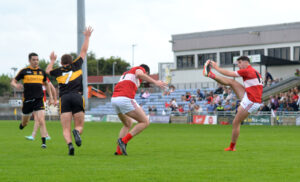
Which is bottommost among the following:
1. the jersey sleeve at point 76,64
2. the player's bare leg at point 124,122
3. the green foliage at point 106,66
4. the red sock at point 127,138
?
the red sock at point 127,138

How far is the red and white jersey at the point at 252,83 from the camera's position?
12.1 meters

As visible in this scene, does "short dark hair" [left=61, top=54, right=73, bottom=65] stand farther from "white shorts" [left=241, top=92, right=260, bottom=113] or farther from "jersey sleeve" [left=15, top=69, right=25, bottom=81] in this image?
"white shorts" [left=241, top=92, right=260, bottom=113]

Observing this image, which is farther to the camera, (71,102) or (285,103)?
(285,103)

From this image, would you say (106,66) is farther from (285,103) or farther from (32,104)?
(32,104)

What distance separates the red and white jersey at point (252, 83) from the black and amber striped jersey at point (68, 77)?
149 inches

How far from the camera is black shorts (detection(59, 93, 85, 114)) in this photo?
35.7 feet

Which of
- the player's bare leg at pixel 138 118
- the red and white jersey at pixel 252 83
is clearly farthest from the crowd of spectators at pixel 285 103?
the player's bare leg at pixel 138 118

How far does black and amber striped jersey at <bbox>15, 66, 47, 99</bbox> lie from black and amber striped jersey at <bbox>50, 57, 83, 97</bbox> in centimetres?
330

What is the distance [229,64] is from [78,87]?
161ft

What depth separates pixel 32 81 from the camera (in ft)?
46.4

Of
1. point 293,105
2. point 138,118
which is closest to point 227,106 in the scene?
point 293,105

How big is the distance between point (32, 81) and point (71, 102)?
11.9ft

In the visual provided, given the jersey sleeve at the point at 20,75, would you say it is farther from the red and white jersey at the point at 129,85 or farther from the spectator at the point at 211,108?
the spectator at the point at 211,108

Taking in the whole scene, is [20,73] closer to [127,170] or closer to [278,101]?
[127,170]
